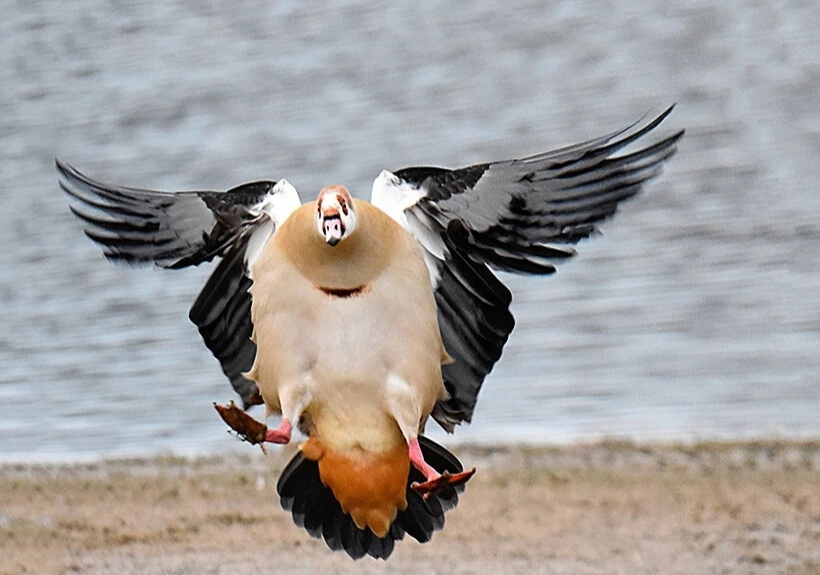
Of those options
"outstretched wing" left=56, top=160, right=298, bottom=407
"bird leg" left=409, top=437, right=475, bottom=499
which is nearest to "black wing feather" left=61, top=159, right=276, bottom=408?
"outstretched wing" left=56, top=160, right=298, bottom=407

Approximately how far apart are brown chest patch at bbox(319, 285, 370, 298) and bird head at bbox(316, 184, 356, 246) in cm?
17

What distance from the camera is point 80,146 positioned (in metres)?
8.12

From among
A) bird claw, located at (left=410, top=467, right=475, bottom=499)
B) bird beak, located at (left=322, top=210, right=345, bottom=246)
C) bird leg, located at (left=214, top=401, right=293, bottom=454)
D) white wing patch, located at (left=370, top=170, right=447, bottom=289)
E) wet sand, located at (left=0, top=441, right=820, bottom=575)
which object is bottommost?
wet sand, located at (left=0, top=441, right=820, bottom=575)

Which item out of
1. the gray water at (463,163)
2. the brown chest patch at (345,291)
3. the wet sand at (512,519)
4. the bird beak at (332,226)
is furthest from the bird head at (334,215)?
the gray water at (463,163)

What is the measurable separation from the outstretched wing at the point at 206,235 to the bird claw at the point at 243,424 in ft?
1.93

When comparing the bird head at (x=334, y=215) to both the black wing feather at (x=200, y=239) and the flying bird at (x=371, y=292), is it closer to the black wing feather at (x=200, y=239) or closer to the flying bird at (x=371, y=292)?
the flying bird at (x=371, y=292)

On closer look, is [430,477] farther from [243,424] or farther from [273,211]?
[273,211]

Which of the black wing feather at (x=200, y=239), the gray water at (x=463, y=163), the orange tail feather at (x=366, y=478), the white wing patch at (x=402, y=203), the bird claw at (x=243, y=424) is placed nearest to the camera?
the bird claw at (x=243, y=424)

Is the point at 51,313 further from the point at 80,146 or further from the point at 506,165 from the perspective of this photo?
the point at 506,165

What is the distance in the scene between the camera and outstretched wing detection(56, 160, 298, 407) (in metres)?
3.84

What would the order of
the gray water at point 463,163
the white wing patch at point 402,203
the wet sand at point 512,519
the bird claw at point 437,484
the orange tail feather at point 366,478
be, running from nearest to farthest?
the bird claw at point 437,484
the orange tail feather at point 366,478
the white wing patch at point 402,203
the wet sand at point 512,519
the gray water at point 463,163

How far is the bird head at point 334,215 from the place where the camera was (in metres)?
3.33

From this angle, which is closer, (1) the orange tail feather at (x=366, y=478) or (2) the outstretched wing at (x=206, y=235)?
(1) the orange tail feather at (x=366, y=478)

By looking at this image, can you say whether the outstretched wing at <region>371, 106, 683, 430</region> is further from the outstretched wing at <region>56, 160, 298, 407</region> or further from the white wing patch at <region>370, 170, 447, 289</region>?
the outstretched wing at <region>56, 160, 298, 407</region>
